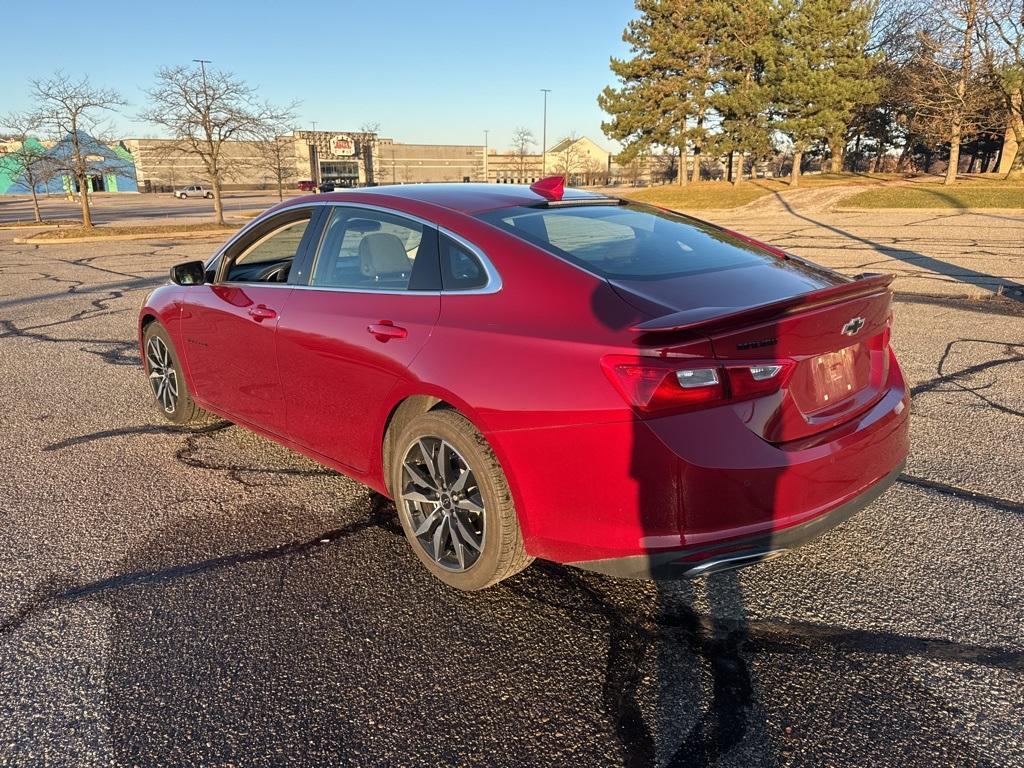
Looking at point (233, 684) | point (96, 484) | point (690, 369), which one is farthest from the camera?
point (96, 484)

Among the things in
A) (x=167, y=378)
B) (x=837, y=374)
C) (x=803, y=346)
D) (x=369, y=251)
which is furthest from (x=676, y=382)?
(x=167, y=378)

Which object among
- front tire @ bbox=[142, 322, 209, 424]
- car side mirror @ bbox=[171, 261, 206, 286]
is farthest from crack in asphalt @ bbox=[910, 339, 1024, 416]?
front tire @ bbox=[142, 322, 209, 424]

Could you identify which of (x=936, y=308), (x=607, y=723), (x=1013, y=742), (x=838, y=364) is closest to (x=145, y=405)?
(x=607, y=723)

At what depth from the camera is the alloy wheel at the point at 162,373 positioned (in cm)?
500

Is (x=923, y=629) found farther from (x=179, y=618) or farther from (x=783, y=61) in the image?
(x=783, y=61)

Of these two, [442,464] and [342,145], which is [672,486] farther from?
[342,145]

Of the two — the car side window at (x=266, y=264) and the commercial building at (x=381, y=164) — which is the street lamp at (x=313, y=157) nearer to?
the commercial building at (x=381, y=164)

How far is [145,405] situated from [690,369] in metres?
4.79

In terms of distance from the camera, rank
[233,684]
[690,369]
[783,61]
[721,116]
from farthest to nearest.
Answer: [721,116] → [783,61] → [233,684] → [690,369]

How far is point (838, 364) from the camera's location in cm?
266

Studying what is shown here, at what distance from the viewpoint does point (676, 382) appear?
7.50 feet

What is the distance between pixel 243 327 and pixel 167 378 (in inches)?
55.6

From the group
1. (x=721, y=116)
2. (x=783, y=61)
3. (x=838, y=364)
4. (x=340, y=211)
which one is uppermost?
(x=783, y=61)

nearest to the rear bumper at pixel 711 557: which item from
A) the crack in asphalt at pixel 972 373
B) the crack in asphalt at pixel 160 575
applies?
the crack in asphalt at pixel 160 575
